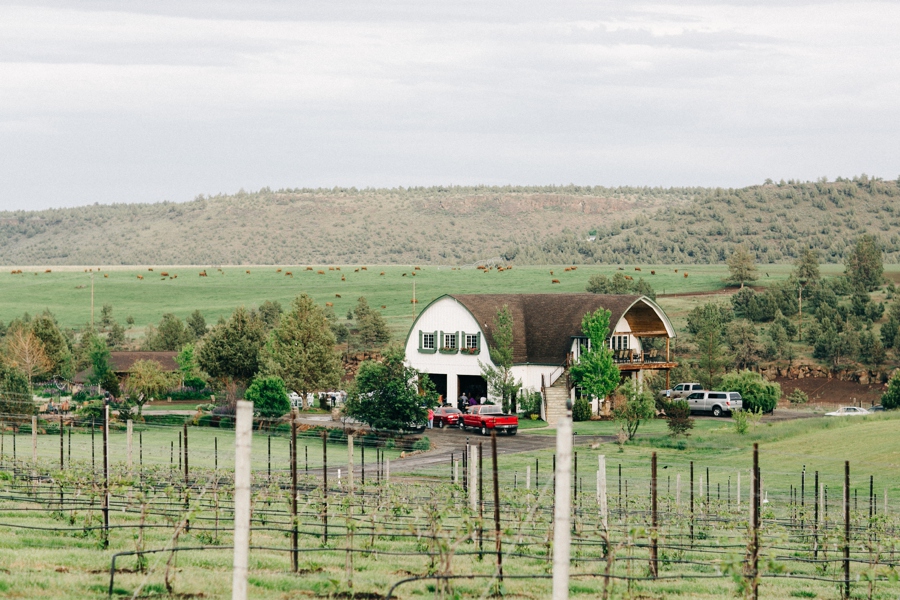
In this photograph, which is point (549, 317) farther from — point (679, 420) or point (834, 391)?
point (834, 391)

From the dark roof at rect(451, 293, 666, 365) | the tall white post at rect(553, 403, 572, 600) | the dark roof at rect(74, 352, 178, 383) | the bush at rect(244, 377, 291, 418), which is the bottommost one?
the bush at rect(244, 377, 291, 418)

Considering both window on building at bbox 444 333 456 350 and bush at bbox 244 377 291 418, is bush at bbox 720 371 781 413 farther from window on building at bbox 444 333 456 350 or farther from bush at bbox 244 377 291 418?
bush at bbox 244 377 291 418

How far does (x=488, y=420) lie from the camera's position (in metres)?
51.9

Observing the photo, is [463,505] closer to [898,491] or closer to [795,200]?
[898,491]

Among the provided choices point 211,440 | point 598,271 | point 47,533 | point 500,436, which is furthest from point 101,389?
point 598,271

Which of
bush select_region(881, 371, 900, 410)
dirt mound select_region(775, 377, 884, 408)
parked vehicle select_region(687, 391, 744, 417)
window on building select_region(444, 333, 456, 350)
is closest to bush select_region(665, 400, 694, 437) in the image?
parked vehicle select_region(687, 391, 744, 417)

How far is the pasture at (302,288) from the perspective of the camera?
116125mm

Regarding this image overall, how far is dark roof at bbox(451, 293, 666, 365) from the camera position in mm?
62125

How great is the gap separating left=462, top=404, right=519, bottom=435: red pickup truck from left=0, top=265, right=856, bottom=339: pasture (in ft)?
140

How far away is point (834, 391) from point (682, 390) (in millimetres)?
15261

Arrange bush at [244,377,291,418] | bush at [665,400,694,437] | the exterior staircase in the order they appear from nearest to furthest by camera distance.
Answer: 1. bush at [665,400,694,437]
2. bush at [244,377,291,418]
3. the exterior staircase

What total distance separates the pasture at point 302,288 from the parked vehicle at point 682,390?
34.7 meters

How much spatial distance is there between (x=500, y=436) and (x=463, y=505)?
2297cm

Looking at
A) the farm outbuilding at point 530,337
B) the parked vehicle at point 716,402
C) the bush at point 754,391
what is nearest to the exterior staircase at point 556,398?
the farm outbuilding at point 530,337
